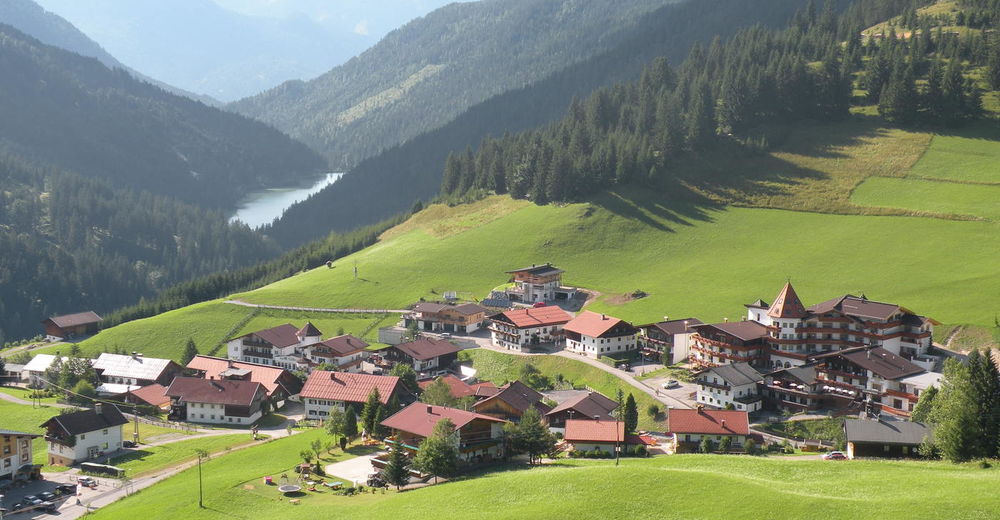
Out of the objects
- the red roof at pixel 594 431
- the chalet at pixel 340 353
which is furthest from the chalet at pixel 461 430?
the chalet at pixel 340 353

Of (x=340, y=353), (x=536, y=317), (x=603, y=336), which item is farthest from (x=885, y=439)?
(x=340, y=353)

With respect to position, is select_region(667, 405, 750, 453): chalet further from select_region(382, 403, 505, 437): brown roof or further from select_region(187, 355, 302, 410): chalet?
select_region(187, 355, 302, 410): chalet

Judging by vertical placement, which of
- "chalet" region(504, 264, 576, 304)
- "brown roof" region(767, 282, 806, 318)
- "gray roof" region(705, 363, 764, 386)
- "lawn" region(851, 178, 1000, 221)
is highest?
"lawn" region(851, 178, 1000, 221)

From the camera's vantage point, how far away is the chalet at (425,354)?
10756cm

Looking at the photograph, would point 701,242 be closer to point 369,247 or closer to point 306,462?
point 369,247

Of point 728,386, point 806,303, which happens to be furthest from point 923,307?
point 728,386

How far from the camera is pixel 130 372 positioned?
114 m

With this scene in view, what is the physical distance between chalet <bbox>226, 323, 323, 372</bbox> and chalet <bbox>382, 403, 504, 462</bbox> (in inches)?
1870

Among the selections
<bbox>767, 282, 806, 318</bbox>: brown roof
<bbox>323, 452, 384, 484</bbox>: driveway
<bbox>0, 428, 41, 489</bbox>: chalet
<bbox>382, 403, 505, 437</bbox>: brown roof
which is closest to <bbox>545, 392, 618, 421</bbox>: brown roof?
<bbox>382, 403, 505, 437</bbox>: brown roof

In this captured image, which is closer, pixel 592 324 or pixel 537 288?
pixel 592 324

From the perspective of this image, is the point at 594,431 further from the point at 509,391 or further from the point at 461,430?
the point at 509,391

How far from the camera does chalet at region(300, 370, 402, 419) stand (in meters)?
91.5

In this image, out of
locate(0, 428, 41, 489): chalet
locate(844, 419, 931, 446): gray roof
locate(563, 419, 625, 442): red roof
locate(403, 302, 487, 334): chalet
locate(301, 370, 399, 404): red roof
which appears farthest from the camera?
locate(403, 302, 487, 334): chalet

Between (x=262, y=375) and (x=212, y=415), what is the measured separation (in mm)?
8805
